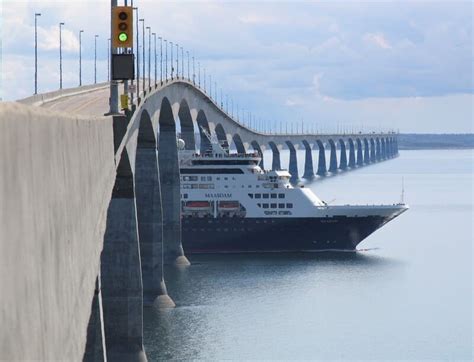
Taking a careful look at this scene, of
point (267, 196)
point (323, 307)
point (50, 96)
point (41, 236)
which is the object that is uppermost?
point (50, 96)

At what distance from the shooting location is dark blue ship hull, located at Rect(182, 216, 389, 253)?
109 meters

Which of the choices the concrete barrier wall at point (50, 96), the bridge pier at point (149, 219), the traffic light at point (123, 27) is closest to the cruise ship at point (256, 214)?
the concrete barrier wall at point (50, 96)

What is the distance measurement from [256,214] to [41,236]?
100m

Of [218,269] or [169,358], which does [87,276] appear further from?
[218,269]

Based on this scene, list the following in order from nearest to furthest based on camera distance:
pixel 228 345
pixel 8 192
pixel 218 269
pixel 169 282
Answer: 1. pixel 8 192
2. pixel 228 345
3. pixel 169 282
4. pixel 218 269

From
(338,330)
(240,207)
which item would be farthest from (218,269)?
(338,330)

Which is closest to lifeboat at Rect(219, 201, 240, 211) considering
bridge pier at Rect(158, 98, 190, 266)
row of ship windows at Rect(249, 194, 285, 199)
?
row of ship windows at Rect(249, 194, 285, 199)

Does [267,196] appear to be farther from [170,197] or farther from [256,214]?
[170,197]

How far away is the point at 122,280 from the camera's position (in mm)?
54938

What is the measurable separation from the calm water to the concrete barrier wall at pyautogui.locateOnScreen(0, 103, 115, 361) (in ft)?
139

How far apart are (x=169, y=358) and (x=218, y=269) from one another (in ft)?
129

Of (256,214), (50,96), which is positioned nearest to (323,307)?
(50,96)

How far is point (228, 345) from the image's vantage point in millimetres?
60469

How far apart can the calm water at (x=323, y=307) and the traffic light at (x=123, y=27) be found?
99.2ft
